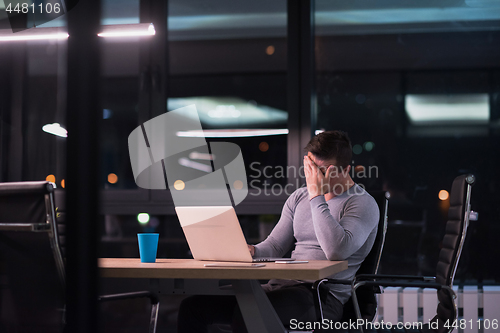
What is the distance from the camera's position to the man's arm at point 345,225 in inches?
75.9

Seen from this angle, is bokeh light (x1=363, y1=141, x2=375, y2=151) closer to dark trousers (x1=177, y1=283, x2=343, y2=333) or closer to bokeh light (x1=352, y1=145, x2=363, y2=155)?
bokeh light (x1=352, y1=145, x2=363, y2=155)

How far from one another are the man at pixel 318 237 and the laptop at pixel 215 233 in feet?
0.80

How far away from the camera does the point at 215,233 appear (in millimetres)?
1789

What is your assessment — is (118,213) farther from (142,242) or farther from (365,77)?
(365,77)

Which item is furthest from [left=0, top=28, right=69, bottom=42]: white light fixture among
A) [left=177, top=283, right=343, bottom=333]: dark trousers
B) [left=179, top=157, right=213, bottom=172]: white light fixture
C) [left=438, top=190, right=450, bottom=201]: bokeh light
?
[left=438, top=190, right=450, bottom=201]: bokeh light

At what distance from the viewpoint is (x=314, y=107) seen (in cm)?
354

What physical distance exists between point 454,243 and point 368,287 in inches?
16.3

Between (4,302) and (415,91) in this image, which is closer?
(4,302)

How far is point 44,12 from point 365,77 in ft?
8.45

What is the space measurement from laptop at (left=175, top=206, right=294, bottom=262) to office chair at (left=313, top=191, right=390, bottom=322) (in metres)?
0.32

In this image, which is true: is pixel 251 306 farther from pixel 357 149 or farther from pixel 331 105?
pixel 331 105

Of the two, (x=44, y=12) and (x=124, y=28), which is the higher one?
(x=44, y=12)

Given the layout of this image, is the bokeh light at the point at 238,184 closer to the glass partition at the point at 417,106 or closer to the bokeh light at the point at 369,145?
the glass partition at the point at 417,106

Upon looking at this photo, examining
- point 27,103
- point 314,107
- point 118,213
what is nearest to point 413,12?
point 314,107
